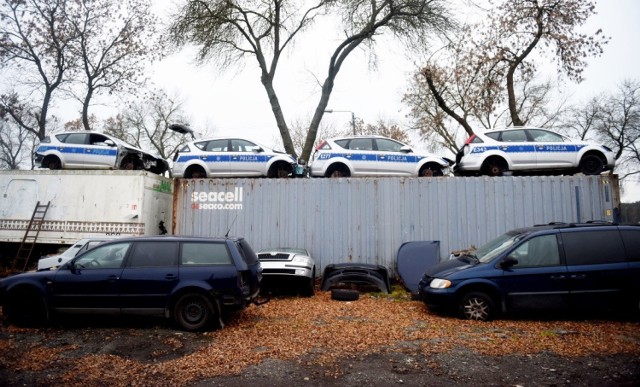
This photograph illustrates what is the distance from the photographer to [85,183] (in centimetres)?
1166

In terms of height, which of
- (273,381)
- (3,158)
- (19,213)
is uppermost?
(3,158)

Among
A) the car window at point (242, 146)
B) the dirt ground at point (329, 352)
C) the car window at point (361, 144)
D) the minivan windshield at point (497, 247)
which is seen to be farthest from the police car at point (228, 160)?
the minivan windshield at point (497, 247)

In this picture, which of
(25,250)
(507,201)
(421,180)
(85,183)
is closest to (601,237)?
(507,201)

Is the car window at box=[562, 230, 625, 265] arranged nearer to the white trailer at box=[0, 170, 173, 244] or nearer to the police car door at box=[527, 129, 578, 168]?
the police car door at box=[527, 129, 578, 168]

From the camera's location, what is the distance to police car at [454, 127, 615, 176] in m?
11.3

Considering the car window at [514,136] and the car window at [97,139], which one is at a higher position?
the car window at [97,139]

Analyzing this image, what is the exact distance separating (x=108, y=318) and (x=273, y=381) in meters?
3.91

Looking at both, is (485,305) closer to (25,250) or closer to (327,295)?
(327,295)

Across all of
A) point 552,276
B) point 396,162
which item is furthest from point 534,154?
point 552,276

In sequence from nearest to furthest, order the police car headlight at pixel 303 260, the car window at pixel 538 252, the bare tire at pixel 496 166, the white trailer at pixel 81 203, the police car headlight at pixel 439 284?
the car window at pixel 538 252
the police car headlight at pixel 439 284
the police car headlight at pixel 303 260
the white trailer at pixel 81 203
the bare tire at pixel 496 166

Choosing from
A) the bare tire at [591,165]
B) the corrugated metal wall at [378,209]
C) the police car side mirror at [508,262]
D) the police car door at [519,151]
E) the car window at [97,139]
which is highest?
the car window at [97,139]

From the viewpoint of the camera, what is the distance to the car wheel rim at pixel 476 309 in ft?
23.5

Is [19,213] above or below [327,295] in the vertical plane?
above

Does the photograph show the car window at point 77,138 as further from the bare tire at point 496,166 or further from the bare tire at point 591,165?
the bare tire at point 591,165
